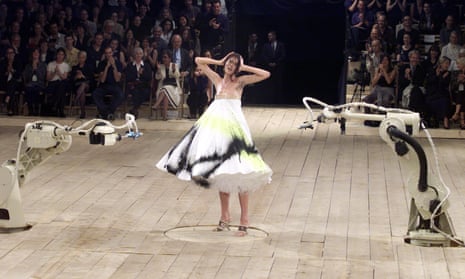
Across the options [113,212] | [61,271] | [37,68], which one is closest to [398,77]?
[37,68]

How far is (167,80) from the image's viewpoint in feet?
51.5

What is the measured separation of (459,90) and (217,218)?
6715mm

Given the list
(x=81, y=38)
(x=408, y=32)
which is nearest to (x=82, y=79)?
(x=81, y=38)

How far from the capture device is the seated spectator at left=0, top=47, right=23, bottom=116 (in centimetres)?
1591

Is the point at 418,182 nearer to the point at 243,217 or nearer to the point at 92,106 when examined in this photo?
the point at 243,217

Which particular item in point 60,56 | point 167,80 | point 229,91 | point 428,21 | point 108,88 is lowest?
point 108,88

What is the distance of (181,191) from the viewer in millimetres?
10391

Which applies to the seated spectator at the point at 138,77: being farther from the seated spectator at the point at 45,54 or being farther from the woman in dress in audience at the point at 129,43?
the seated spectator at the point at 45,54

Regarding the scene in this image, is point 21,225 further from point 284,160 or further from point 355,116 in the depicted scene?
point 284,160

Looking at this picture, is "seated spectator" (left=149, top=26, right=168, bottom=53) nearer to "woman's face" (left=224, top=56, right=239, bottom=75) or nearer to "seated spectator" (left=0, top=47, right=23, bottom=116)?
"seated spectator" (left=0, top=47, right=23, bottom=116)

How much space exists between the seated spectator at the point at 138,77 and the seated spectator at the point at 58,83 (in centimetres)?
94

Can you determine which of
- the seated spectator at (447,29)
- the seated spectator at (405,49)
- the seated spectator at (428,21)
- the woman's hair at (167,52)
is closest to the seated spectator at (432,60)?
the seated spectator at (405,49)

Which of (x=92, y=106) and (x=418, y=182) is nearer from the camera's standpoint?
(x=418, y=182)

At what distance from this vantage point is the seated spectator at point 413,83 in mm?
15047
